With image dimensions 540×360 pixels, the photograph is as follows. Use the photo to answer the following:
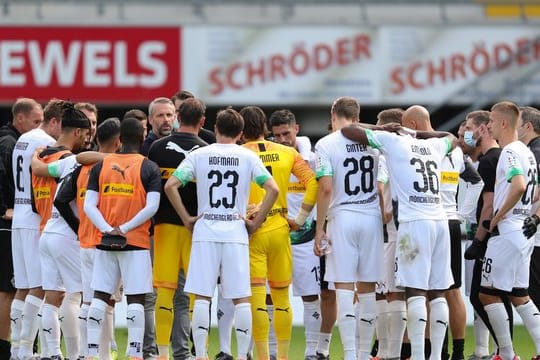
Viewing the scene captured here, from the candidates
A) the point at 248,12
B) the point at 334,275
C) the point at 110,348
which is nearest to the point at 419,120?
the point at 334,275

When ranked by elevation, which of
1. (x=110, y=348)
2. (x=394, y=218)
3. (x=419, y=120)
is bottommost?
(x=110, y=348)

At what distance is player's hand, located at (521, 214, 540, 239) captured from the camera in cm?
1163

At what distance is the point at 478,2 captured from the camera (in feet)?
83.5

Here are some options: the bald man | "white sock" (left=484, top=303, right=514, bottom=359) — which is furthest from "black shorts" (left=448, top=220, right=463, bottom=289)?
"white sock" (left=484, top=303, right=514, bottom=359)

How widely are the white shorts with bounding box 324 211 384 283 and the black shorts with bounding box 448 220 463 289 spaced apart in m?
0.77

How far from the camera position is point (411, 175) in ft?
35.8

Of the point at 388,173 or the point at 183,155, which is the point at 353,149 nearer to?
the point at 388,173

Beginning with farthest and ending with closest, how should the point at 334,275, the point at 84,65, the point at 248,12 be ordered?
the point at 248,12 → the point at 84,65 → the point at 334,275

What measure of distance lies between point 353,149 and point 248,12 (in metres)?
14.0


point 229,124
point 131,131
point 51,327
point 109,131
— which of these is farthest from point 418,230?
point 51,327

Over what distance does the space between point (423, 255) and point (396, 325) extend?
77 centimetres

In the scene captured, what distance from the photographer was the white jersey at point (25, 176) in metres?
11.8

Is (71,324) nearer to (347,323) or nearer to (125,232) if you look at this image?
(125,232)

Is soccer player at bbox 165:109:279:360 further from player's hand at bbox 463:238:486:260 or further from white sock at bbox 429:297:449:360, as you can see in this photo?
player's hand at bbox 463:238:486:260
